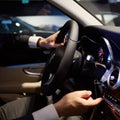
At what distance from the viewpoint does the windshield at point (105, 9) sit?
208 centimetres

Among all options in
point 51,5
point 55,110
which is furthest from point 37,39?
point 55,110

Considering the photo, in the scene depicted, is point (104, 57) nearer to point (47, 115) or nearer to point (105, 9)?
point (47, 115)

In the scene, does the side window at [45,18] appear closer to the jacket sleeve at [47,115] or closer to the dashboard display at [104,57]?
the dashboard display at [104,57]

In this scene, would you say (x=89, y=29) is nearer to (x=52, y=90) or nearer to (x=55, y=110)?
(x=52, y=90)

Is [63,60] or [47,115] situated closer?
[47,115]

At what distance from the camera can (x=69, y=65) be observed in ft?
4.85

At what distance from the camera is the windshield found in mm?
2080

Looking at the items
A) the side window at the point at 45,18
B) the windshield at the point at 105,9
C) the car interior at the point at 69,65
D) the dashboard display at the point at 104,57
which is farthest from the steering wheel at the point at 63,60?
the side window at the point at 45,18

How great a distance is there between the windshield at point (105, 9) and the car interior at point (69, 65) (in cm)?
10

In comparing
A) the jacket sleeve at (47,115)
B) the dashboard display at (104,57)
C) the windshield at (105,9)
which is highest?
the windshield at (105,9)

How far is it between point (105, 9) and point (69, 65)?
2.80 ft

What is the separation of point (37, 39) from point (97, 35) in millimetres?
608

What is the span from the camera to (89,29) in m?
1.78

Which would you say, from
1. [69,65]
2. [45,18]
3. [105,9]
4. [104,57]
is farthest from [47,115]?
[45,18]
